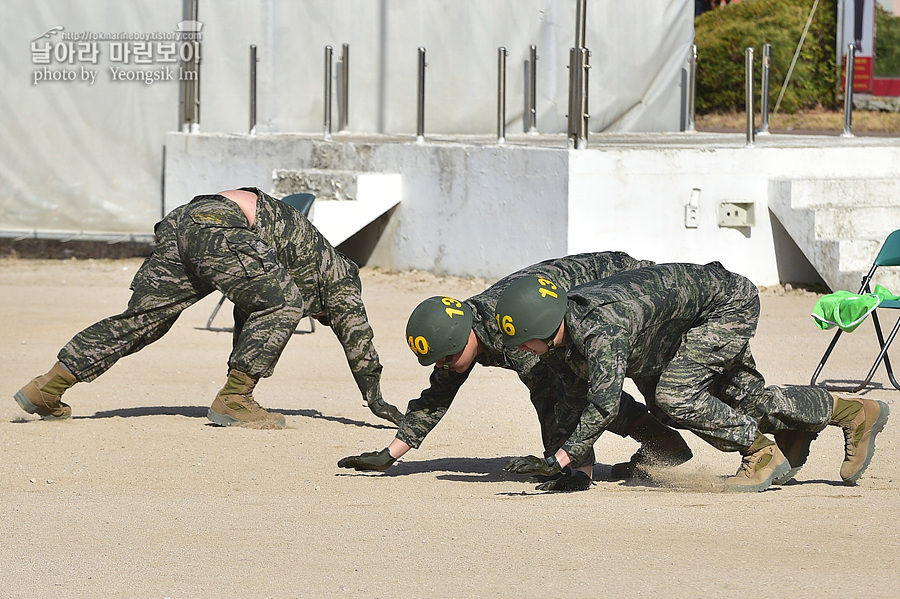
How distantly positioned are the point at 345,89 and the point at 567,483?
937 cm

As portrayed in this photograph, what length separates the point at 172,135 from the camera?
45.0ft

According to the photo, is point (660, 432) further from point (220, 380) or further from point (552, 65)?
point (552, 65)

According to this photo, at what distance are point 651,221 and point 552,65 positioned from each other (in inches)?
170

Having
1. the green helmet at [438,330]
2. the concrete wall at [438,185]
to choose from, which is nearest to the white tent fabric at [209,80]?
the concrete wall at [438,185]

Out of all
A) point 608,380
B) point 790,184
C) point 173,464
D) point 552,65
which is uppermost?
point 552,65

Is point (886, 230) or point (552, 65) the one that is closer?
point (886, 230)

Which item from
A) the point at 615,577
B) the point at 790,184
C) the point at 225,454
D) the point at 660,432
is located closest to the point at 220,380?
the point at 225,454

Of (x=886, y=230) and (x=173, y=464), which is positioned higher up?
(x=886, y=230)

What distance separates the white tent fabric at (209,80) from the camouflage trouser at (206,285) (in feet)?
22.3

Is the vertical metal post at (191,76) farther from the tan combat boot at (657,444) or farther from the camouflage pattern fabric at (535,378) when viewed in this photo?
the tan combat boot at (657,444)

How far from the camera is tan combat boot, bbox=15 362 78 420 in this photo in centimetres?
663

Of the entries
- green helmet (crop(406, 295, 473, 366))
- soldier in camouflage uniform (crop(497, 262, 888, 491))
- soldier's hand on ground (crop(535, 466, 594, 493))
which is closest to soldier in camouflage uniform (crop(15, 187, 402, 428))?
soldier's hand on ground (crop(535, 466, 594, 493))

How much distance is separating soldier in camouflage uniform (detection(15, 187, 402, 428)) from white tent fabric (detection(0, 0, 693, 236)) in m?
6.74

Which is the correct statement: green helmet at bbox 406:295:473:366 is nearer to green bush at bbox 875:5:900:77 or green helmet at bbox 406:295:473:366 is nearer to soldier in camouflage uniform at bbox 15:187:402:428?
soldier in camouflage uniform at bbox 15:187:402:428
